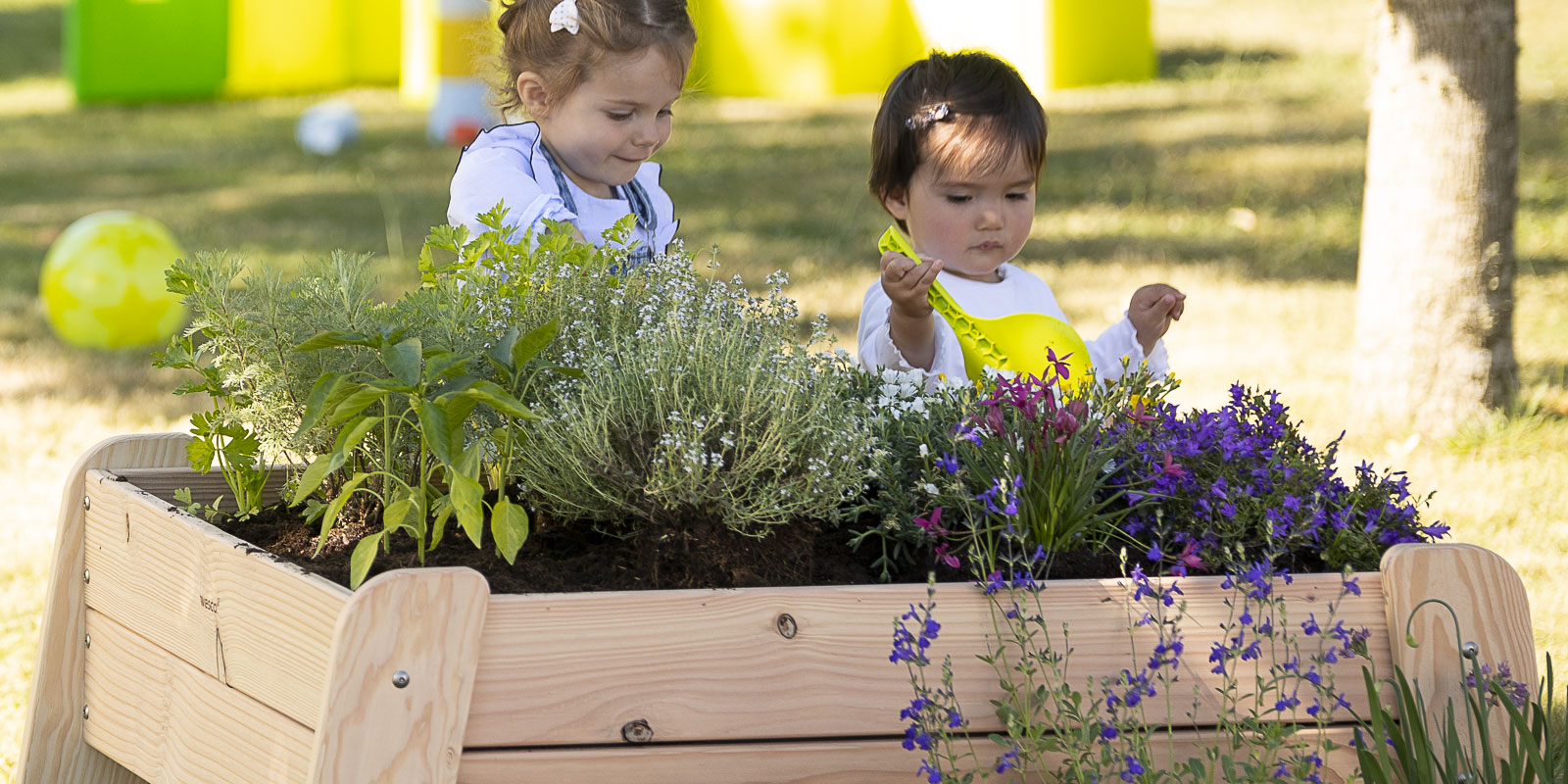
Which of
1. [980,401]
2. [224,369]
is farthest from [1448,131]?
[224,369]

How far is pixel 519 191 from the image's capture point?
2.81 meters

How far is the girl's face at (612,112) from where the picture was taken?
9.32ft

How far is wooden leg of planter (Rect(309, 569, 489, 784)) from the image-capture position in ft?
5.58

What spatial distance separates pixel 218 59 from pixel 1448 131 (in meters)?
11.1

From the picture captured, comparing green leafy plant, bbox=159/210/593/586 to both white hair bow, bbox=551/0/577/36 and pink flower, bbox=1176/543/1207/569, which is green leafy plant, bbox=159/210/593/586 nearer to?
white hair bow, bbox=551/0/577/36

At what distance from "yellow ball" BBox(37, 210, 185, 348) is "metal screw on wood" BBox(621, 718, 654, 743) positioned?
424cm

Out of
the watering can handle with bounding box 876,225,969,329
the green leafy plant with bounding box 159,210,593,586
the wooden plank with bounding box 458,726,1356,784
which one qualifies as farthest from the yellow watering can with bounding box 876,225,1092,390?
the wooden plank with bounding box 458,726,1356,784

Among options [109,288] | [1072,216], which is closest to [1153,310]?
[109,288]

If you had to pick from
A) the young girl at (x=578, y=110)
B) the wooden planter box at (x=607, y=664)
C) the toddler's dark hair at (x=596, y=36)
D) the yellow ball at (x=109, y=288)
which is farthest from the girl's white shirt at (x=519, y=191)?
the yellow ball at (x=109, y=288)

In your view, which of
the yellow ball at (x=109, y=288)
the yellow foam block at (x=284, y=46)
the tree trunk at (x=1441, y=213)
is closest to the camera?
the tree trunk at (x=1441, y=213)

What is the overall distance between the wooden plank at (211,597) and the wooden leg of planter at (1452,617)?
4.37 ft

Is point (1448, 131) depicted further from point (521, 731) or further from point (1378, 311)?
point (521, 731)

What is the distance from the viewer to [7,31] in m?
16.3

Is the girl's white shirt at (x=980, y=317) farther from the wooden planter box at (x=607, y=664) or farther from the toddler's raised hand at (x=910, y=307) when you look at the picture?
the wooden planter box at (x=607, y=664)
